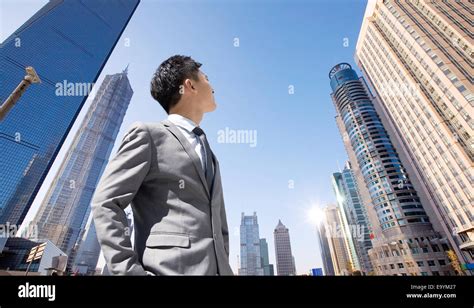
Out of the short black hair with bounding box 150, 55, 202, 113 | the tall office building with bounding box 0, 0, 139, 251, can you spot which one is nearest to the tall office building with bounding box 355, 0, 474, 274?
the short black hair with bounding box 150, 55, 202, 113

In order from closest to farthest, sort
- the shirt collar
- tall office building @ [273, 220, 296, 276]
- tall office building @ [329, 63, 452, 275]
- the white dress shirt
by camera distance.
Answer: the white dress shirt, the shirt collar, tall office building @ [329, 63, 452, 275], tall office building @ [273, 220, 296, 276]

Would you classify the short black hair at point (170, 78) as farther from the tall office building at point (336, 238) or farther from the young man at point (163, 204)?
the tall office building at point (336, 238)

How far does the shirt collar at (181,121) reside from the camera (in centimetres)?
176

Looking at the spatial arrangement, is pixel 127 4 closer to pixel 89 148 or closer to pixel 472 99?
pixel 89 148

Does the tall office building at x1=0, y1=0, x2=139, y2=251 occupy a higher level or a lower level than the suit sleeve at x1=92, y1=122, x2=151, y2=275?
higher

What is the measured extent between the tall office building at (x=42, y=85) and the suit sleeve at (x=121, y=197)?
255ft

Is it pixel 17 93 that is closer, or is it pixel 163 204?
pixel 163 204

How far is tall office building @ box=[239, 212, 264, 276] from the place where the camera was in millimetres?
149250

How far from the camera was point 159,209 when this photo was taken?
132 cm

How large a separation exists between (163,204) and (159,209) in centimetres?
4

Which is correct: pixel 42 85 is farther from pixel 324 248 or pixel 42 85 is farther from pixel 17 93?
pixel 324 248

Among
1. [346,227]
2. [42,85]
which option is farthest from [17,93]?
[346,227]

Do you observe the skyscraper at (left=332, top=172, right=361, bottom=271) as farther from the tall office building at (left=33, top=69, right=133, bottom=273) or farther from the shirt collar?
the shirt collar
